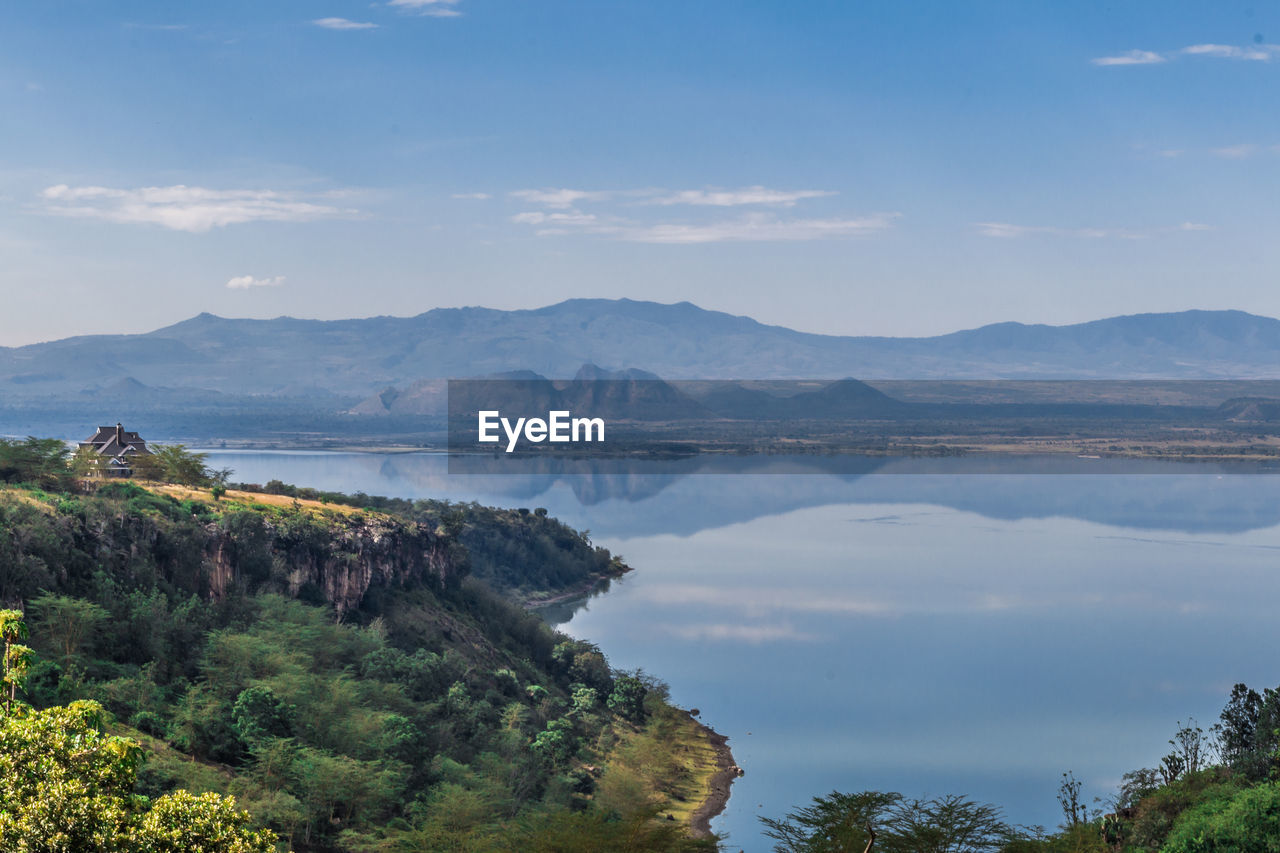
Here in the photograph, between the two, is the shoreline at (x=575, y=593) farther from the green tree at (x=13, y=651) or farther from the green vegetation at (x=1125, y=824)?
the green tree at (x=13, y=651)

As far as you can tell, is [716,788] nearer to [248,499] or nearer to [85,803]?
[248,499]

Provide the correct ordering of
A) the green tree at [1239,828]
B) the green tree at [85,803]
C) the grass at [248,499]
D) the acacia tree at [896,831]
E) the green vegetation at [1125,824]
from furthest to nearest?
the grass at [248,499] → the acacia tree at [896,831] → the green vegetation at [1125,824] → the green tree at [1239,828] → the green tree at [85,803]

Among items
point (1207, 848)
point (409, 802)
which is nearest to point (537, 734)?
point (409, 802)

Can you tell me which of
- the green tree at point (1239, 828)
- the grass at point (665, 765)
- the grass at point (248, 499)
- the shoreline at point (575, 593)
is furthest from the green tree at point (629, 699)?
the green tree at point (1239, 828)

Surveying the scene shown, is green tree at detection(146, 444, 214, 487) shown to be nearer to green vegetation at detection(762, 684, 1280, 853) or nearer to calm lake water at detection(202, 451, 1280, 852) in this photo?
calm lake water at detection(202, 451, 1280, 852)

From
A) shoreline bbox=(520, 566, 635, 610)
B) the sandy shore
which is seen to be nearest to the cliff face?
the sandy shore

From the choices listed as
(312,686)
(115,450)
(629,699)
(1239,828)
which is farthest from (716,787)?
(115,450)
